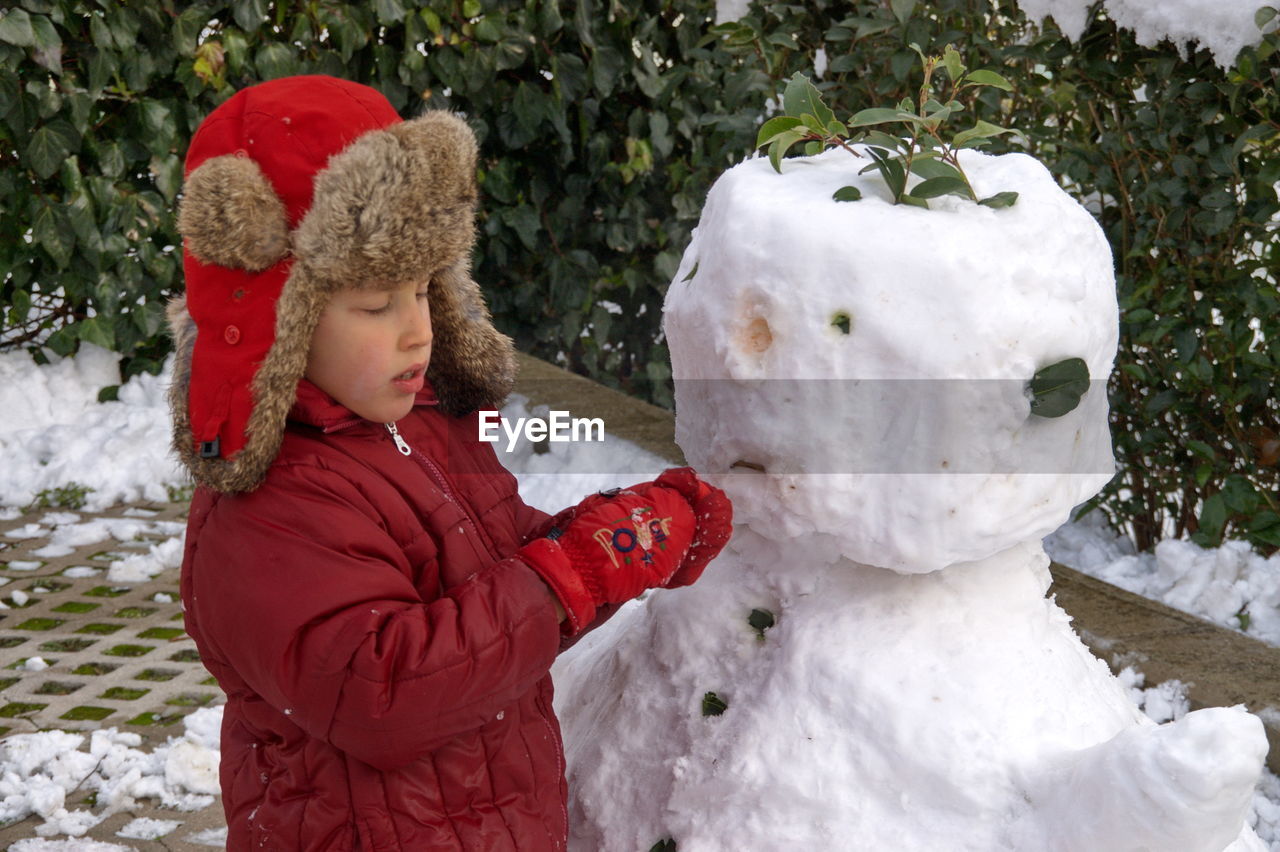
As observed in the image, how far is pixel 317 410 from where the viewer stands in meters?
1.45

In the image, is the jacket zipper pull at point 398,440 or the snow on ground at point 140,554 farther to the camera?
the snow on ground at point 140,554

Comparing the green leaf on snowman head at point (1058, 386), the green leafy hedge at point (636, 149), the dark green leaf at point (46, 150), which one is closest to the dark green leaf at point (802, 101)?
the green leaf on snowman head at point (1058, 386)

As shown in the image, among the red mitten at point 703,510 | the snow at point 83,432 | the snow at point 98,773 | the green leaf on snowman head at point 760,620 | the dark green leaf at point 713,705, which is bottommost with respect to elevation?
the snow at point 83,432

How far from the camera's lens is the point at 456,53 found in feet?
14.0

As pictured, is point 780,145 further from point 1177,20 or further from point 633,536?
point 1177,20

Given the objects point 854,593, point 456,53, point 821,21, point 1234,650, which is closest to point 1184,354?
point 1234,650

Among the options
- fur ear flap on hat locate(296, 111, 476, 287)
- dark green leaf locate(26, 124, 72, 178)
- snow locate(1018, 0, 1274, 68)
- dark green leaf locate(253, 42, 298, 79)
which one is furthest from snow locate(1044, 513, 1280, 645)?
dark green leaf locate(26, 124, 72, 178)

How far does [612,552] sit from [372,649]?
0.30 metres

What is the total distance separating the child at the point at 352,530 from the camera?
1325 mm

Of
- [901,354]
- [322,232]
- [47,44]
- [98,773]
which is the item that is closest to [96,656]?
[98,773]

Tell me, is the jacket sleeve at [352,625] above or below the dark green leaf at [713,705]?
above

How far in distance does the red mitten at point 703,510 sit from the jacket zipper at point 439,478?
0.80 feet

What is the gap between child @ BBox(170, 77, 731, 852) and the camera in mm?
1325

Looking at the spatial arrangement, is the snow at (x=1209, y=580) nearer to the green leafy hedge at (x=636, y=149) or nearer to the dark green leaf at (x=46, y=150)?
the green leafy hedge at (x=636, y=149)
